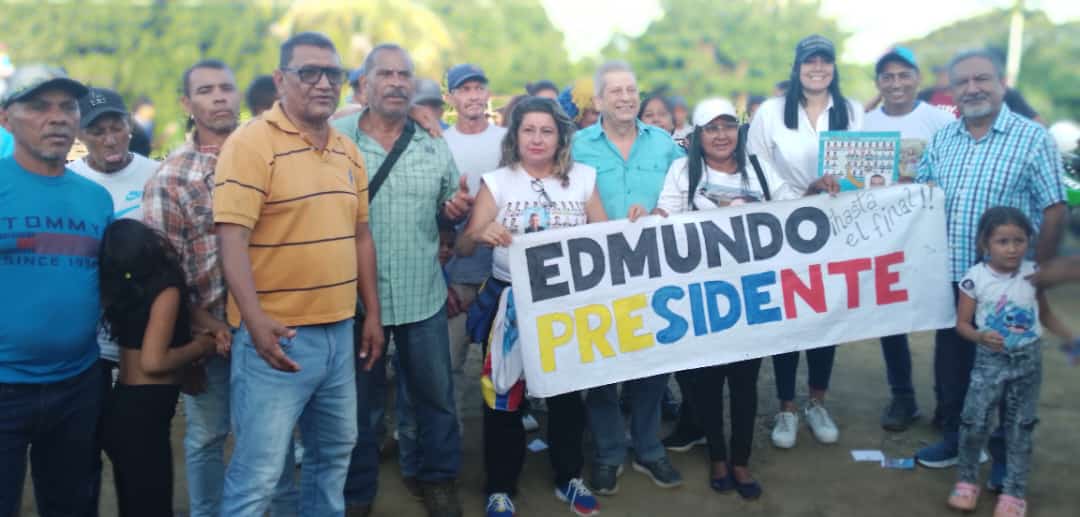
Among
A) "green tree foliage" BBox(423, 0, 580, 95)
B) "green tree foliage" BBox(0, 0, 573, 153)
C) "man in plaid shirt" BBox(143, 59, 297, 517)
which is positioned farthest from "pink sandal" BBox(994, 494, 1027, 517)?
"green tree foliage" BBox(423, 0, 580, 95)

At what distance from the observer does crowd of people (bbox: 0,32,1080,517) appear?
299 cm

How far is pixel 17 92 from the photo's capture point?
2926 mm

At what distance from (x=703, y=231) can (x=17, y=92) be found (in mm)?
3065

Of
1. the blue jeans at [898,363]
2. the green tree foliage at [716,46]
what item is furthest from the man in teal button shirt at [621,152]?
the green tree foliage at [716,46]

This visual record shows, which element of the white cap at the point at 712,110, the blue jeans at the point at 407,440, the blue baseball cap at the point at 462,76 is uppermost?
the blue baseball cap at the point at 462,76

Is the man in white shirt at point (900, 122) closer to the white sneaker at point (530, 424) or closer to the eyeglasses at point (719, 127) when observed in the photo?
the eyeglasses at point (719, 127)

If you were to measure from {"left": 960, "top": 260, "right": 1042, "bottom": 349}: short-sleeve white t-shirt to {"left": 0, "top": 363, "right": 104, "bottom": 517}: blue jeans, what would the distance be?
401 cm

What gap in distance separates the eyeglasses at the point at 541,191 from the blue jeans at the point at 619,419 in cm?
103

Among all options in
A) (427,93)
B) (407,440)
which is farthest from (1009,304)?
(427,93)

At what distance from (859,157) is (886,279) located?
0.69 metres

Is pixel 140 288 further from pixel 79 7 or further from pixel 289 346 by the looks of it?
pixel 79 7

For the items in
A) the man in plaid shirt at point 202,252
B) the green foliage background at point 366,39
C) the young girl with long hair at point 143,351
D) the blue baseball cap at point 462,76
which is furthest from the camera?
the green foliage background at point 366,39

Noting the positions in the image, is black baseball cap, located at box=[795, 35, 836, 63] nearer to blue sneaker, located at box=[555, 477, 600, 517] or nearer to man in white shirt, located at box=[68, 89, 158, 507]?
blue sneaker, located at box=[555, 477, 600, 517]

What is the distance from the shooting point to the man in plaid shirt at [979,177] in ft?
14.2
